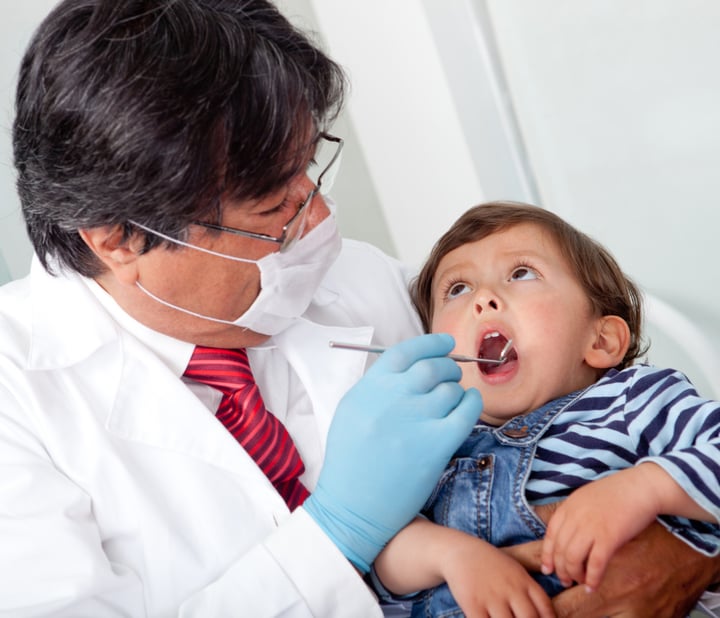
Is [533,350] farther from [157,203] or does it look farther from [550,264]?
[157,203]

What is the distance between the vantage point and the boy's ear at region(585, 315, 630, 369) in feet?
5.07

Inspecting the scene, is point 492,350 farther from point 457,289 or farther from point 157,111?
point 157,111

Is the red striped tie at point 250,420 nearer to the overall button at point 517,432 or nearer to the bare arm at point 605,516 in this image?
the overall button at point 517,432

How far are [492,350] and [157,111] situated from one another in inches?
26.0

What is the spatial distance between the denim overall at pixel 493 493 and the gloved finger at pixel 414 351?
0.59ft

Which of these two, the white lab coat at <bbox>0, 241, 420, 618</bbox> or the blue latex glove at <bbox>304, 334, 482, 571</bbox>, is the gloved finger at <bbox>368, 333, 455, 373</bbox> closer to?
the blue latex glove at <bbox>304, 334, 482, 571</bbox>

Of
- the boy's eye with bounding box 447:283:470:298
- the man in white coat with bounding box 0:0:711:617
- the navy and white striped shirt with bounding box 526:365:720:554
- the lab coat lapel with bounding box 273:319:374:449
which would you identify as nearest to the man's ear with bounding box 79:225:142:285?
the man in white coat with bounding box 0:0:711:617

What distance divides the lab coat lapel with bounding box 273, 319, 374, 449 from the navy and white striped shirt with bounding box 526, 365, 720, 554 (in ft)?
1.22

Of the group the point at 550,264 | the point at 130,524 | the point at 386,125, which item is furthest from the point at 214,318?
the point at 386,125

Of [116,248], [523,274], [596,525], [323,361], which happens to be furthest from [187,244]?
[596,525]

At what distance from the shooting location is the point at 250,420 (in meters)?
1.48

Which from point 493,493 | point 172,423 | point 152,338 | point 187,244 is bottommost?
point 493,493

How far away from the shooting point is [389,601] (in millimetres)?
1411

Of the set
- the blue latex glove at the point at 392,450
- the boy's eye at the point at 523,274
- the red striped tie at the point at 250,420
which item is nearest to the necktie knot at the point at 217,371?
the red striped tie at the point at 250,420
